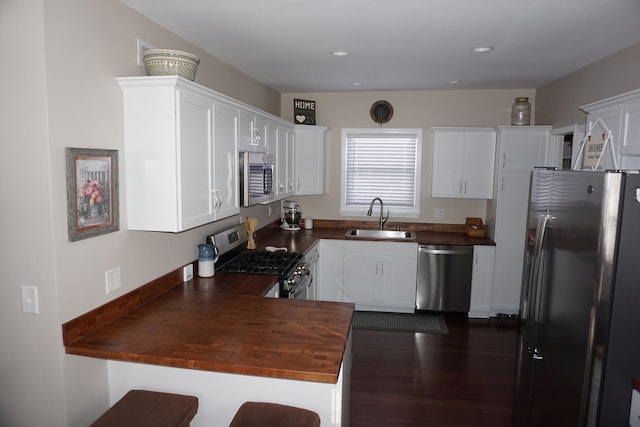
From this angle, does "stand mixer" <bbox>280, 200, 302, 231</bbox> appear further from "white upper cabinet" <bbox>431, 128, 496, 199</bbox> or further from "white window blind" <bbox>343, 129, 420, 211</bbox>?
"white upper cabinet" <bbox>431, 128, 496, 199</bbox>

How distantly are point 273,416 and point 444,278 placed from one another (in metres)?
3.40

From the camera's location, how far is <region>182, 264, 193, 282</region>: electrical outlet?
9.79 feet

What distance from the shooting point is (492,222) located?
486 cm

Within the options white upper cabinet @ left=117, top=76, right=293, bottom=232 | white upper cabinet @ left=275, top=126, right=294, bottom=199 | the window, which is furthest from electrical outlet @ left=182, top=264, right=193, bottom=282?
the window

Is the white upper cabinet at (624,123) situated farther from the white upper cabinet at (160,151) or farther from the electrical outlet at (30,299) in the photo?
the electrical outlet at (30,299)

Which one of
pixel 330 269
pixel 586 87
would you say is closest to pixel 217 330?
pixel 330 269

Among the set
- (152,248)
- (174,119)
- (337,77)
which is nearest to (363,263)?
(337,77)

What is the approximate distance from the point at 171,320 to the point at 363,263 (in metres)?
2.93

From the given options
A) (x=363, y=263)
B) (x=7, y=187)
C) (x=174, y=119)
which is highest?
(x=174, y=119)

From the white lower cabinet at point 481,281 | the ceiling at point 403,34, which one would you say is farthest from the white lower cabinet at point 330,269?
the ceiling at point 403,34

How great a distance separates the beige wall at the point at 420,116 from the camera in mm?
5031

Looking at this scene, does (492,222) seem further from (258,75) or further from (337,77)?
(258,75)

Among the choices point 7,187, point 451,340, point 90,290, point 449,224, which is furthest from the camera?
point 449,224

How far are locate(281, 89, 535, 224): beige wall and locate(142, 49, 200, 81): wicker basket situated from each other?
10.7 ft
